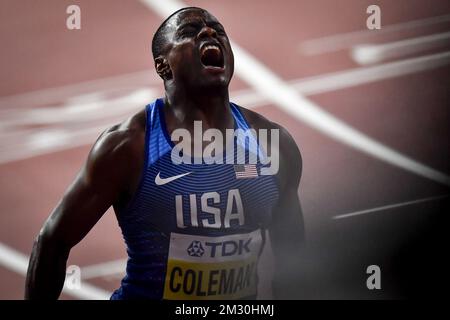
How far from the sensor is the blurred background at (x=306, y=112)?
2.14m

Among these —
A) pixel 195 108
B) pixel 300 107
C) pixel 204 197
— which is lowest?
pixel 204 197

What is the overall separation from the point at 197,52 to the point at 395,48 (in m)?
0.95

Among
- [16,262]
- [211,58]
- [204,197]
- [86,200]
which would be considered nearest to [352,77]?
[211,58]

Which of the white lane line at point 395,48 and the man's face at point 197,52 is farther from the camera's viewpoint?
the white lane line at point 395,48

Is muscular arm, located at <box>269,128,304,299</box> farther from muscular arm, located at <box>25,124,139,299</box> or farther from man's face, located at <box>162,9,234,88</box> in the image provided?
muscular arm, located at <box>25,124,139,299</box>

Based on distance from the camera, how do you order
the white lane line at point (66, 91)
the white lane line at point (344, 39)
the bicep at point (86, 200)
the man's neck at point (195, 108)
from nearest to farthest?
the bicep at point (86, 200), the man's neck at point (195, 108), the white lane line at point (66, 91), the white lane line at point (344, 39)

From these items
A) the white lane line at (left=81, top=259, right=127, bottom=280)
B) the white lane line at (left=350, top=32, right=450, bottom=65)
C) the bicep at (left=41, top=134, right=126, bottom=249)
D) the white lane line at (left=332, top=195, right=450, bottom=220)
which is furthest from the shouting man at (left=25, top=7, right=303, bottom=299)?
the white lane line at (left=350, top=32, right=450, bottom=65)

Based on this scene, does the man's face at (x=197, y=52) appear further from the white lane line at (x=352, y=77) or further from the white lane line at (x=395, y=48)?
the white lane line at (x=395, y=48)

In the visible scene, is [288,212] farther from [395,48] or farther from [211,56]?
[395,48]

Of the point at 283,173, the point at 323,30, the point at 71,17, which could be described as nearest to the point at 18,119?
the point at 71,17

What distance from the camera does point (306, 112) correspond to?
2.24m

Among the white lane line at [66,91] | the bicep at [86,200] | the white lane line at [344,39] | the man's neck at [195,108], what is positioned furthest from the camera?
the white lane line at [344,39]

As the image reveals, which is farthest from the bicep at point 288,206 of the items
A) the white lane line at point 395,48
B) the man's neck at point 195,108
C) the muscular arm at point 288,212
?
the white lane line at point 395,48
